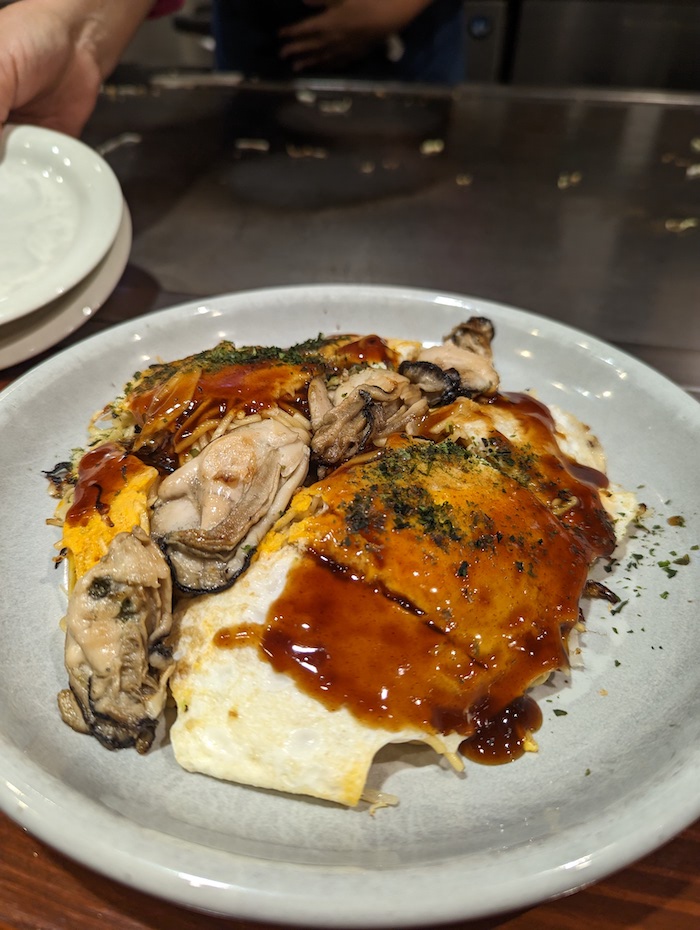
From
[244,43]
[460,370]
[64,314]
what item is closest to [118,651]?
[460,370]

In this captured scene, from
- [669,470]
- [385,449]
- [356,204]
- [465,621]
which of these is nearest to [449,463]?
[385,449]

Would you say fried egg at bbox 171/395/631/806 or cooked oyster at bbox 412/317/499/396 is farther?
cooked oyster at bbox 412/317/499/396

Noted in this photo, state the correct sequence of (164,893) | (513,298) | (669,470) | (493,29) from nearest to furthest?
(164,893) → (669,470) → (513,298) → (493,29)

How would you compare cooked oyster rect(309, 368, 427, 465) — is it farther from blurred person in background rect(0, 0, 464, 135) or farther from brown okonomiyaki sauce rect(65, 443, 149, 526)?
blurred person in background rect(0, 0, 464, 135)

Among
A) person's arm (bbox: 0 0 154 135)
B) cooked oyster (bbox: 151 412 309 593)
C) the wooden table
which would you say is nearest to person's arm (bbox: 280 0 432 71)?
the wooden table

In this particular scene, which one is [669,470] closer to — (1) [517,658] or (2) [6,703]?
(1) [517,658]
